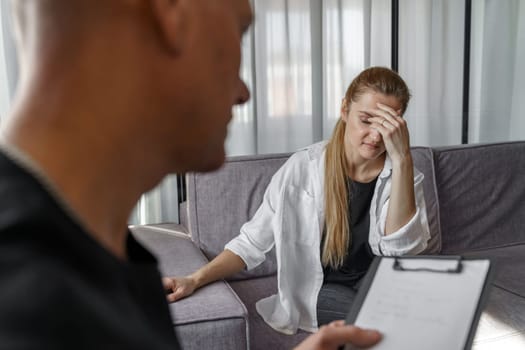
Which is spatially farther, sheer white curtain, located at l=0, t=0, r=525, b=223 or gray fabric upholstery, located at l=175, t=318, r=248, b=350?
sheer white curtain, located at l=0, t=0, r=525, b=223

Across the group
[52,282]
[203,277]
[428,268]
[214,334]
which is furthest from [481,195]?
[52,282]

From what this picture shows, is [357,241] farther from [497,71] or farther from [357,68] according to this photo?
[497,71]

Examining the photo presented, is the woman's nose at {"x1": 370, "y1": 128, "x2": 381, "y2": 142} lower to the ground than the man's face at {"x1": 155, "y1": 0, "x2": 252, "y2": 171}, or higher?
lower

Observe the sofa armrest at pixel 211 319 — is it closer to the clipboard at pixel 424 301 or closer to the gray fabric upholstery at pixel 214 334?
the gray fabric upholstery at pixel 214 334

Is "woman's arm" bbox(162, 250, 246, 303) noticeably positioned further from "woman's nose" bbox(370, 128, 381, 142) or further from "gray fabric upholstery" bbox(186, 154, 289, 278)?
"woman's nose" bbox(370, 128, 381, 142)

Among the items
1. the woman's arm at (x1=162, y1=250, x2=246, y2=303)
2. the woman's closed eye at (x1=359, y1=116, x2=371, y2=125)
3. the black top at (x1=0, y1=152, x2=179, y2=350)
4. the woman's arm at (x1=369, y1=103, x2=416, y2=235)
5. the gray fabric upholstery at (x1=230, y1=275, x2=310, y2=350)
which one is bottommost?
the gray fabric upholstery at (x1=230, y1=275, x2=310, y2=350)

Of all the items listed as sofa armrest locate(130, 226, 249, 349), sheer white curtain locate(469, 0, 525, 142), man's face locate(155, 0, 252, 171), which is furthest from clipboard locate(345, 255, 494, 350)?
sheer white curtain locate(469, 0, 525, 142)

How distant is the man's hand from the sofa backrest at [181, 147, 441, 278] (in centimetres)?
129

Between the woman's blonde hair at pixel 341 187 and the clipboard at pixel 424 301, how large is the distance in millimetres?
939

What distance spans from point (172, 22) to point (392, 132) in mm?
1426

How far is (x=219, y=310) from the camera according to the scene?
4.89ft

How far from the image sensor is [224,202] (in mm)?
2037

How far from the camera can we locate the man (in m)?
0.30

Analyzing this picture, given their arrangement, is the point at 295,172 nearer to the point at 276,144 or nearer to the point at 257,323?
the point at 257,323
